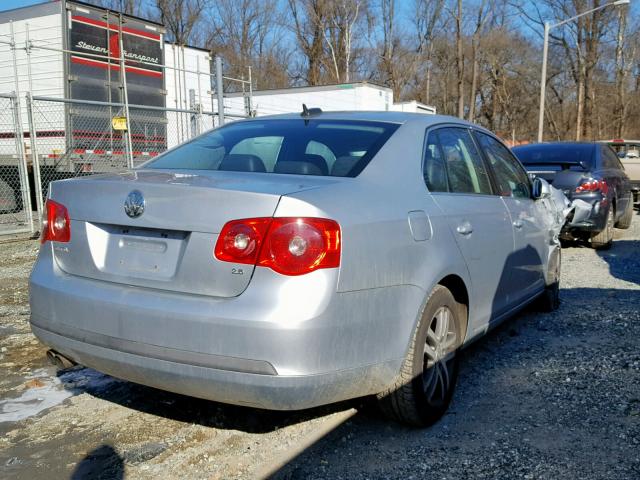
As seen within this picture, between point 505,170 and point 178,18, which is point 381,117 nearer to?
point 505,170

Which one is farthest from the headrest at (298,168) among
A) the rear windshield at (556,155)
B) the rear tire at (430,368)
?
the rear windshield at (556,155)

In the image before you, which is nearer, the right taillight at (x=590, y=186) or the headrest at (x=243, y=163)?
the headrest at (x=243, y=163)

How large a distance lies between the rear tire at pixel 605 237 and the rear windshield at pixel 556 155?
823mm

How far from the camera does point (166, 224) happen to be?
262cm

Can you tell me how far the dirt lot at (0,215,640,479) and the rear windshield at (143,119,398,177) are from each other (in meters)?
1.33

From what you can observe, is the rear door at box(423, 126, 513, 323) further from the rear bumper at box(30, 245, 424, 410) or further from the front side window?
the rear bumper at box(30, 245, 424, 410)

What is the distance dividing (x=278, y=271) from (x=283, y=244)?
0.11 m

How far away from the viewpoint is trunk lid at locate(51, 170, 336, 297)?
8.24 ft

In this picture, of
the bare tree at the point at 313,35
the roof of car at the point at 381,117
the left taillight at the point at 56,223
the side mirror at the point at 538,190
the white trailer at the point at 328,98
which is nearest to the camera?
the left taillight at the point at 56,223

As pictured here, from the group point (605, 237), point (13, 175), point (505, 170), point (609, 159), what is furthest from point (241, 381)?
point (13, 175)

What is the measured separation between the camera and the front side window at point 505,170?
427cm

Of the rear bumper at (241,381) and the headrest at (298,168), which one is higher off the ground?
the headrest at (298,168)

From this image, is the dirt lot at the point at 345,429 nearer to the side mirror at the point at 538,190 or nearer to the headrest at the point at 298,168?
the side mirror at the point at 538,190

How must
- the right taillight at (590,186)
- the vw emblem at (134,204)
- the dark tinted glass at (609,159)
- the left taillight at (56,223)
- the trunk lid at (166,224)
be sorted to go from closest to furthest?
the trunk lid at (166,224)
the vw emblem at (134,204)
the left taillight at (56,223)
the right taillight at (590,186)
the dark tinted glass at (609,159)
